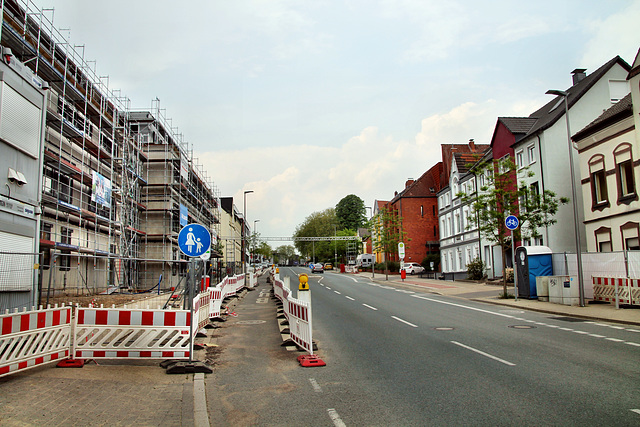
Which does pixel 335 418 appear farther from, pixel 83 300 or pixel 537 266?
pixel 537 266

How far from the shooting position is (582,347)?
10.0 meters

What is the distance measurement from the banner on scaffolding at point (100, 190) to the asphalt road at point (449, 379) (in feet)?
55.1

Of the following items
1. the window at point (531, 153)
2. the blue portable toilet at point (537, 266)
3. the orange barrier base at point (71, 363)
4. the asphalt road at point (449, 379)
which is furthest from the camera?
the window at point (531, 153)

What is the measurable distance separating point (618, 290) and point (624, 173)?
8584 mm

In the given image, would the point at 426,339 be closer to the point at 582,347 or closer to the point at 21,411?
the point at 582,347

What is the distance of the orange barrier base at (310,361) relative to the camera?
872 centimetres

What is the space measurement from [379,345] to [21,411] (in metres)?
7.03

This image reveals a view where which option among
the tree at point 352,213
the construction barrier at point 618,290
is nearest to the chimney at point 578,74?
the construction barrier at point 618,290

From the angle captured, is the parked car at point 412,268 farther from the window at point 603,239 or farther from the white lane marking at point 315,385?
the white lane marking at point 315,385

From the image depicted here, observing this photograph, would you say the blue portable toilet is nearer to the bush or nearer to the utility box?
the utility box

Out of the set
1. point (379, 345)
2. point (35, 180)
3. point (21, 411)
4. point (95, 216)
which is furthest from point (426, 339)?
point (95, 216)

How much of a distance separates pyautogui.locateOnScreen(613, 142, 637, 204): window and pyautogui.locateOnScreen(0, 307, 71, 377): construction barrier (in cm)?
2416

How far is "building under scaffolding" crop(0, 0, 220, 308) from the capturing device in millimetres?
20562

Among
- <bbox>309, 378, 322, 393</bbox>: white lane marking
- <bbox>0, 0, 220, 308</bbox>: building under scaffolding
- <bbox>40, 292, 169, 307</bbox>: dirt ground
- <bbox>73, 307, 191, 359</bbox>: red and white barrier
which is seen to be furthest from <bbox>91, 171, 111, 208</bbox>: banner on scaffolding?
<bbox>309, 378, 322, 393</bbox>: white lane marking
